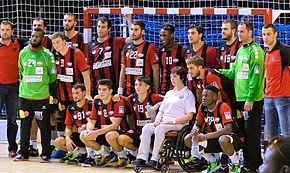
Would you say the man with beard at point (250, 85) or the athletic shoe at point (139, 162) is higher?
the man with beard at point (250, 85)

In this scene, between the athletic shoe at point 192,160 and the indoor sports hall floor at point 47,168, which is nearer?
the athletic shoe at point 192,160

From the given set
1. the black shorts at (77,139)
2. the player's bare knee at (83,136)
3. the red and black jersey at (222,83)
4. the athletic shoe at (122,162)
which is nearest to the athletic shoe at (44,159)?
the black shorts at (77,139)

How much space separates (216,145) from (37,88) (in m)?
2.61

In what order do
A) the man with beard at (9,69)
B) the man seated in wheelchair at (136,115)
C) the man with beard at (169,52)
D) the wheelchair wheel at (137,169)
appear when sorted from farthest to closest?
the man with beard at (9,69) → the man with beard at (169,52) → the man seated in wheelchair at (136,115) → the wheelchair wheel at (137,169)

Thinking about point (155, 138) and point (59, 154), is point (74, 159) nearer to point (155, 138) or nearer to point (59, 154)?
point (59, 154)

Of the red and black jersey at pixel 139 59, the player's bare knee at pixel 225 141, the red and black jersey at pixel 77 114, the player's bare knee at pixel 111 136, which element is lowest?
the player's bare knee at pixel 111 136

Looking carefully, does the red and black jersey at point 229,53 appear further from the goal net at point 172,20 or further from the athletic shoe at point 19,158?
the athletic shoe at point 19,158

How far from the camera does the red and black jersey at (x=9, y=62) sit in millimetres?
8578

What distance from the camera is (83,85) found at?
26.0 ft

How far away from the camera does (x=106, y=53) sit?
→ 808 cm

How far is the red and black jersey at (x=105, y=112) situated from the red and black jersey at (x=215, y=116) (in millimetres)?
1080

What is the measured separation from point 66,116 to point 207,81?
2082 millimetres

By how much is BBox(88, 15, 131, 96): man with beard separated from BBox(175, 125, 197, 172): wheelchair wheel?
4.99 feet

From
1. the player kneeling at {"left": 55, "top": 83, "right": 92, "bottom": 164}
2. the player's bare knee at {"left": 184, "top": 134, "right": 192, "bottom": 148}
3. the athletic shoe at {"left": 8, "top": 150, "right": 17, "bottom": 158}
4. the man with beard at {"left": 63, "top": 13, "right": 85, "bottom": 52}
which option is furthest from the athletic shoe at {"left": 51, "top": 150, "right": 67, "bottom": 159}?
the player's bare knee at {"left": 184, "top": 134, "right": 192, "bottom": 148}
